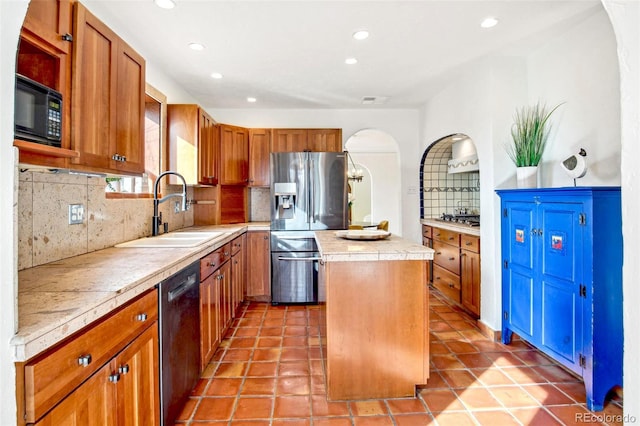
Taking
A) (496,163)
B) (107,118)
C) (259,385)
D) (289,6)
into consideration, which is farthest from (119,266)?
(496,163)

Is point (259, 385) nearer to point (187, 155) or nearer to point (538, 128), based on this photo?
point (187, 155)

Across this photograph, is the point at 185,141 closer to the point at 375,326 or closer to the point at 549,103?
the point at 375,326

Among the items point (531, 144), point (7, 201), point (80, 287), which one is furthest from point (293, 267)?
point (7, 201)

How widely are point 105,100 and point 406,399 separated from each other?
241 cm

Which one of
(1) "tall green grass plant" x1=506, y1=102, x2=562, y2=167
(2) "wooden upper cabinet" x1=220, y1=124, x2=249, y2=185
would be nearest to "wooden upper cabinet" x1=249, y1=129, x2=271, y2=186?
(2) "wooden upper cabinet" x1=220, y1=124, x2=249, y2=185

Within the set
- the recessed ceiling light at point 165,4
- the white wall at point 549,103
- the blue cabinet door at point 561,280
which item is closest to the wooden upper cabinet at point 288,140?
the white wall at point 549,103

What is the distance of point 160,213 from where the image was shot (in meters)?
3.10

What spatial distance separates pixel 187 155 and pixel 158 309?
2.08m

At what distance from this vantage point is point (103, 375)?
44.8 inches

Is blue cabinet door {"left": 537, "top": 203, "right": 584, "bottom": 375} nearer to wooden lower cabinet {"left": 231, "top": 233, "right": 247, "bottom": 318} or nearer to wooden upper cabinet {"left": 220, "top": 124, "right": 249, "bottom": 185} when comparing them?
wooden lower cabinet {"left": 231, "top": 233, "right": 247, "bottom": 318}

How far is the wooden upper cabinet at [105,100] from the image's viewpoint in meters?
1.47

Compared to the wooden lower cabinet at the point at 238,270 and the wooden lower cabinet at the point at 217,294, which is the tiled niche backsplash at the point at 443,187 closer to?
the wooden lower cabinet at the point at 238,270

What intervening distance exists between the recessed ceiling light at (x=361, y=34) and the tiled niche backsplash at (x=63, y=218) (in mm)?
2130

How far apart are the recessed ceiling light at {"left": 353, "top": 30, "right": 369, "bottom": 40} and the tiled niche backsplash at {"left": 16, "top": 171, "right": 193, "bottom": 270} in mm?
2130
